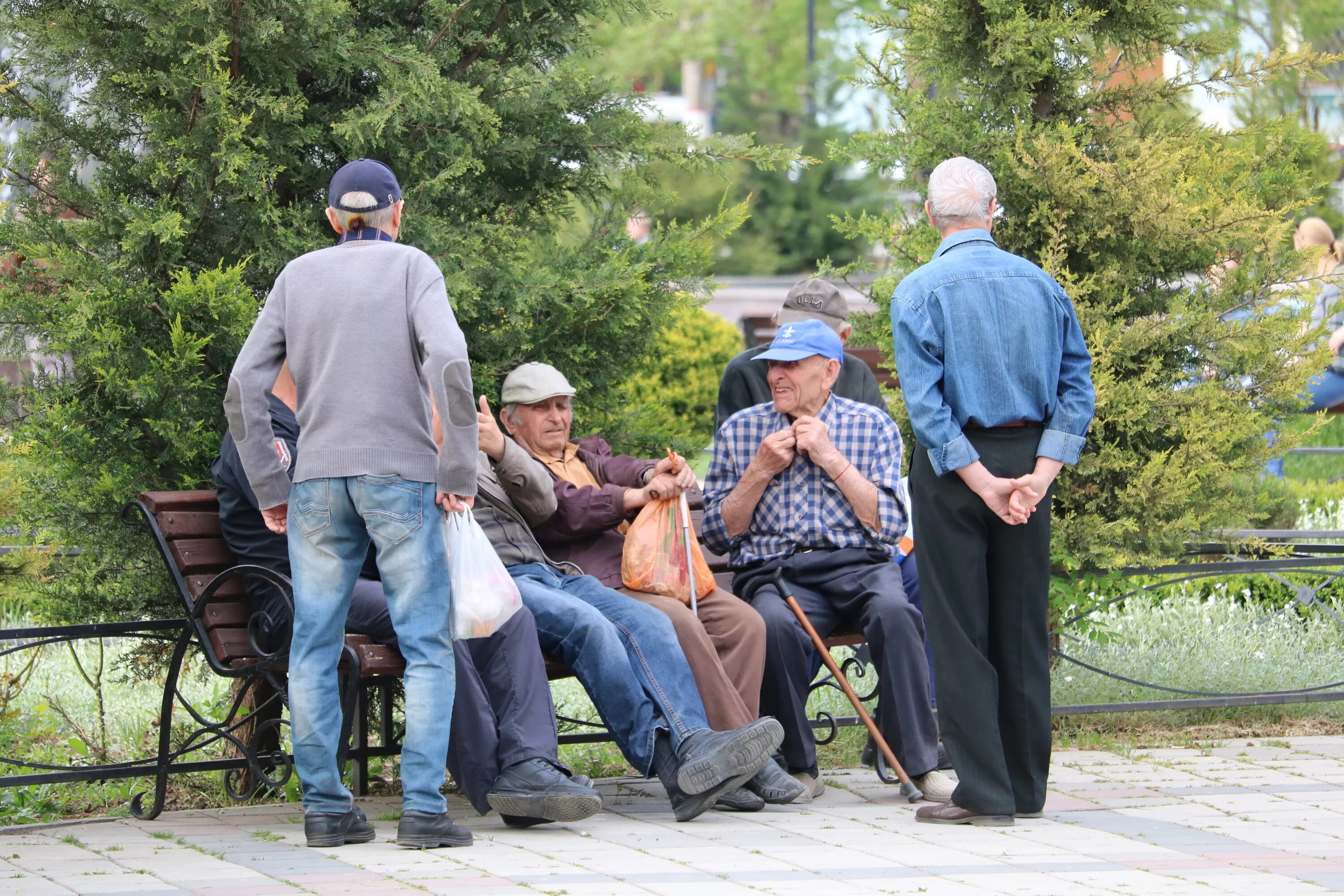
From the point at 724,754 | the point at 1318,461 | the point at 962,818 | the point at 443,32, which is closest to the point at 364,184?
the point at 443,32

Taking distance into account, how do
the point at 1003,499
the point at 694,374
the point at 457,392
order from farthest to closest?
the point at 694,374
the point at 1003,499
the point at 457,392

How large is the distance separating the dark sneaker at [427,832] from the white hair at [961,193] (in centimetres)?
238

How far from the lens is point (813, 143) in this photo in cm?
3247

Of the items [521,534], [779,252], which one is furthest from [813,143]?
[521,534]

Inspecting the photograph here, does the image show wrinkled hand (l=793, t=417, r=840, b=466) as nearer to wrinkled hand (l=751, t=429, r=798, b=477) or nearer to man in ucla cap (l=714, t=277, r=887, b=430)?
wrinkled hand (l=751, t=429, r=798, b=477)

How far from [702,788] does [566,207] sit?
8.60ft

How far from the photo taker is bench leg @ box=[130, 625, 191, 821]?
5184 millimetres

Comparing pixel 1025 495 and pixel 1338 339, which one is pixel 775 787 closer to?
pixel 1025 495

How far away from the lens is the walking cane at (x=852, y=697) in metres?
5.38

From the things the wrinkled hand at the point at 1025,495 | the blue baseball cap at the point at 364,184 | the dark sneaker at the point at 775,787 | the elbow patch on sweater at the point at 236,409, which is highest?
the blue baseball cap at the point at 364,184

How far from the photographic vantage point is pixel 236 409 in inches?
181

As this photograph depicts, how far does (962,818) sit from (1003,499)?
99 centimetres

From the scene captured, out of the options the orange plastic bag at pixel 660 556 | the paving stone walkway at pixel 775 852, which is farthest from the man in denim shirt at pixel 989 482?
the orange plastic bag at pixel 660 556

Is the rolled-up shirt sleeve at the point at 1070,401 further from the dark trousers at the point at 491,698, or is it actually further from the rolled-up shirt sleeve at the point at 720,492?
the dark trousers at the point at 491,698
